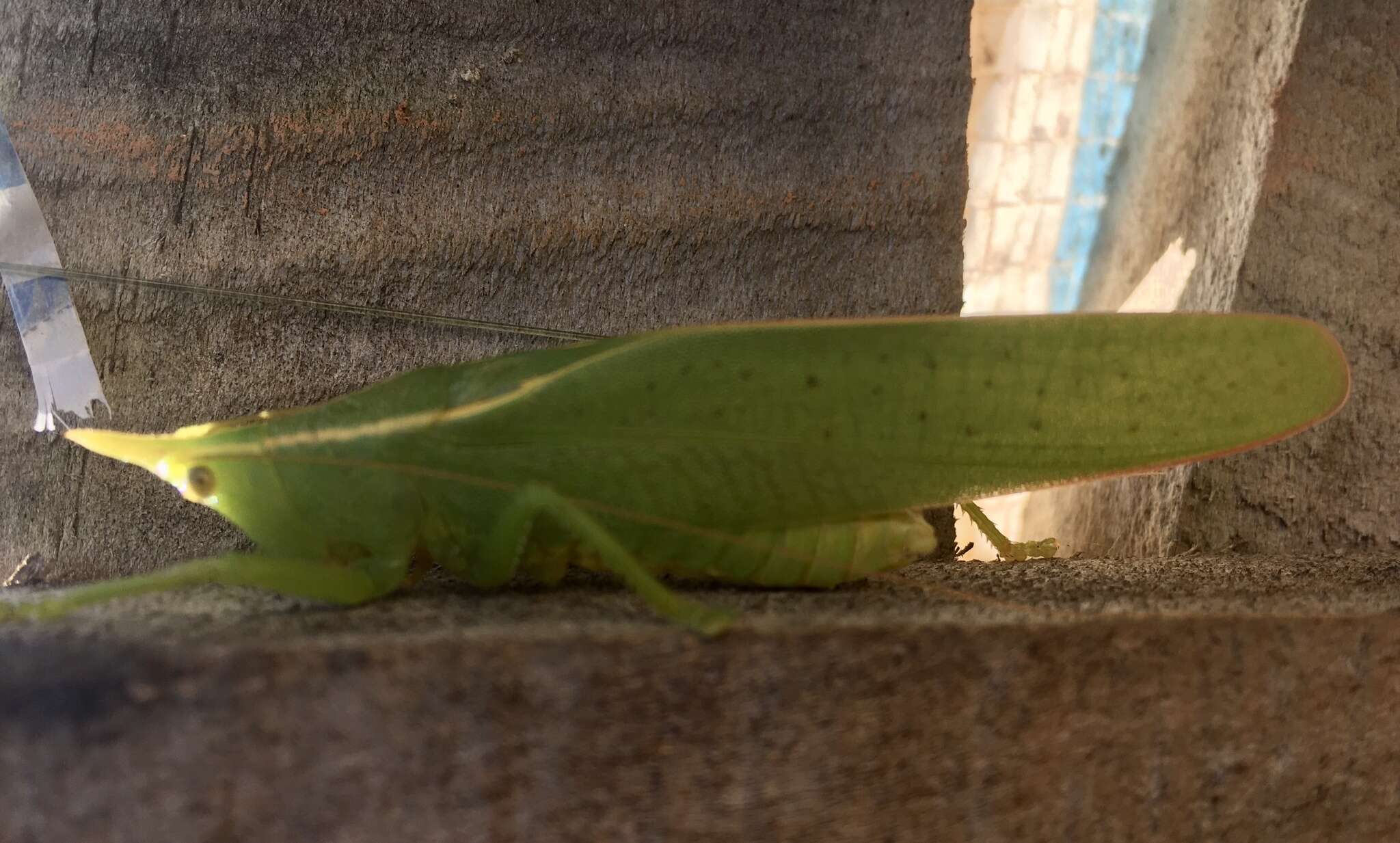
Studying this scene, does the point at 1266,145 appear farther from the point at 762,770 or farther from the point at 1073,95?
the point at 762,770

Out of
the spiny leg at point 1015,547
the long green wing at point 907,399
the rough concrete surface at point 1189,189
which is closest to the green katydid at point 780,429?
the long green wing at point 907,399

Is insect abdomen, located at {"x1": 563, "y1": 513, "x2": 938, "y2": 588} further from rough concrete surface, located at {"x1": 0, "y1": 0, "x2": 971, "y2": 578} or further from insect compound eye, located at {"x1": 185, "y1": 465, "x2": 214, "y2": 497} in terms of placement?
rough concrete surface, located at {"x1": 0, "y1": 0, "x2": 971, "y2": 578}

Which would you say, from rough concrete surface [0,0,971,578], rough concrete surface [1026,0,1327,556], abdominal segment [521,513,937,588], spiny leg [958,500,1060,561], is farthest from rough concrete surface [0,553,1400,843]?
rough concrete surface [0,0,971,578]

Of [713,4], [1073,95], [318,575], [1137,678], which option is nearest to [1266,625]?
[1137,678]

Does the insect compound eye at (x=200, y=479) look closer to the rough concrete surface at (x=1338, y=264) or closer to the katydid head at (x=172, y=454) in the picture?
the katydid head at (x=172, y=454)

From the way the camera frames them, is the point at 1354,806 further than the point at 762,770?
Yes

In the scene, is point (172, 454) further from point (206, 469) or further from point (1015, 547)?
point (1015, 547)
